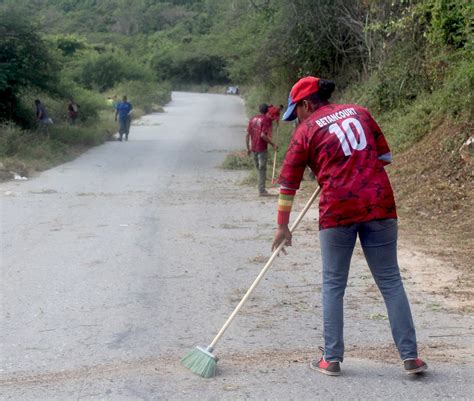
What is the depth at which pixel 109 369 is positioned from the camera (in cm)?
550

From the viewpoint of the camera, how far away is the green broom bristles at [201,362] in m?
5.26

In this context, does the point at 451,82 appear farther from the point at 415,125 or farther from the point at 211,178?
the point at 211,178

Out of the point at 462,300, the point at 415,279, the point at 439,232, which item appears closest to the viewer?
the point at 462,300

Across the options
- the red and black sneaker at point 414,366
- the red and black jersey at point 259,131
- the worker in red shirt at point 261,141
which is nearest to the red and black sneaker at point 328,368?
the red and black sneaker at point 414,366

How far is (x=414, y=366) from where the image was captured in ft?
16.9

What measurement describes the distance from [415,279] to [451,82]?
23.2 ft

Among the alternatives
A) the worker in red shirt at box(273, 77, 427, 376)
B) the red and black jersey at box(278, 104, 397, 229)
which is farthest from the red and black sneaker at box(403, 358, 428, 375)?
the red and black jersey at box(278, 104, 397, 229)

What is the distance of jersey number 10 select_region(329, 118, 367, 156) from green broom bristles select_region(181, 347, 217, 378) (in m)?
1.60

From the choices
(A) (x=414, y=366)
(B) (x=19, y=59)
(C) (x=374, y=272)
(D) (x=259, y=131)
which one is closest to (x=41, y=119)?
(B) (x=19, y=59)

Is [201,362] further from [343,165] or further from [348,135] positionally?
[348,135]

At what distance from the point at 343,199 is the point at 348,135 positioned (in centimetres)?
41

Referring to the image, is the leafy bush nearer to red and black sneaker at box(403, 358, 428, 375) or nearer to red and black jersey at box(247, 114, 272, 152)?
red and black jersey at box(247, 114, 272, 152)

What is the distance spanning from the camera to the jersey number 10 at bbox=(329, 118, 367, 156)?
5.08 metres

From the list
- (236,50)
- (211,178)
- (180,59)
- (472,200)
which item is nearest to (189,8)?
(180,59)
